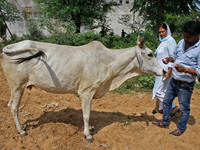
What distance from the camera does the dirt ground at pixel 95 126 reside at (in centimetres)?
319

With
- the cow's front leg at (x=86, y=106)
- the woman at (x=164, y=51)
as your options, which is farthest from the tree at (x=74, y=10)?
the cow's front leg at (x=86, y=106)

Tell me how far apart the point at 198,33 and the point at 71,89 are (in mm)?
2452

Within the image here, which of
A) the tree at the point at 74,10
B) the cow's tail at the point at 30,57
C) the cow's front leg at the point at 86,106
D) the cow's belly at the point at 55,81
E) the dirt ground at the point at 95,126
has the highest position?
the tree at the point at 74,10

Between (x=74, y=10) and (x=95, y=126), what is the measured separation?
33.2 feet

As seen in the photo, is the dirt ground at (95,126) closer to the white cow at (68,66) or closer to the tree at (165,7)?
the white cow at (68,66)

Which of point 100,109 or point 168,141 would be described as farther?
point 100,109

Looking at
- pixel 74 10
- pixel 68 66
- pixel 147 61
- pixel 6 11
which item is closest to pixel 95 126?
pixel 68 66

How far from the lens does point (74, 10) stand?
1201 cm

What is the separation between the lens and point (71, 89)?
10.4 feet

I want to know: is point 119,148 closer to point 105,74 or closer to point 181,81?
point 105,74

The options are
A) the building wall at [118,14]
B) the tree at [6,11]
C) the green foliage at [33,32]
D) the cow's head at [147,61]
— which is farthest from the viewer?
the building wall at [118,14]

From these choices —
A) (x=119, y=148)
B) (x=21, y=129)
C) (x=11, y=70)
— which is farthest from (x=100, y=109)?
(x=11, y=70)

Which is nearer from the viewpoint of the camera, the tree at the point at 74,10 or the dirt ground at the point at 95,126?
the dirt ground at the point at 95,126

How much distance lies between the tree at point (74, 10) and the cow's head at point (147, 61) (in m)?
9.99
